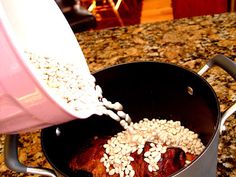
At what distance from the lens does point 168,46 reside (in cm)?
111

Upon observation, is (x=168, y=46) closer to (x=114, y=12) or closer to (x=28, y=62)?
(x=28, y=62)

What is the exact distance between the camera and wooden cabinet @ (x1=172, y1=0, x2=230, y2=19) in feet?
7.18

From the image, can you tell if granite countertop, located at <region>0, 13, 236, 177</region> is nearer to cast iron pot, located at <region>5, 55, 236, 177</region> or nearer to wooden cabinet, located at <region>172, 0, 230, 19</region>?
cast iron pot, located at <region>5, 55, 236, 177</region>

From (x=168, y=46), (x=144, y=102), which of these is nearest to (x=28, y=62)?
(x=144, y=102)

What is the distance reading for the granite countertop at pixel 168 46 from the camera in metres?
0.90

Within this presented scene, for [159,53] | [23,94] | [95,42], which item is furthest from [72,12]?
[23,94]

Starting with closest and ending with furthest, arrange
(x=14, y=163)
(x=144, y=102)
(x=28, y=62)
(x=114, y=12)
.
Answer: (x=28, y=62)
(x=14, y=163)
(x=144, y=102)
(x=114, y=12)

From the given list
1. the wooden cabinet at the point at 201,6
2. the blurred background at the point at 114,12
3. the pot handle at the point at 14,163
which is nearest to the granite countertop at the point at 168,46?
the pot handle at the point at 14,163

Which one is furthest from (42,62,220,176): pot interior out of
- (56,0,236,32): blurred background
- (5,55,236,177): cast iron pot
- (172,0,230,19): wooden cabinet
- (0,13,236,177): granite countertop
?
(56,0,236,32): blurred background

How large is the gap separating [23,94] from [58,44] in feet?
0.95

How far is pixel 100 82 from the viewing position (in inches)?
28.9

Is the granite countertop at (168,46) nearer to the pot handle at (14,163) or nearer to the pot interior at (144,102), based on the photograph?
the pot interior at (144,102)

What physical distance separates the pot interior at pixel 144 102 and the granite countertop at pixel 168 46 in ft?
0.36

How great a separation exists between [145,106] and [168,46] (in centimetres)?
34
